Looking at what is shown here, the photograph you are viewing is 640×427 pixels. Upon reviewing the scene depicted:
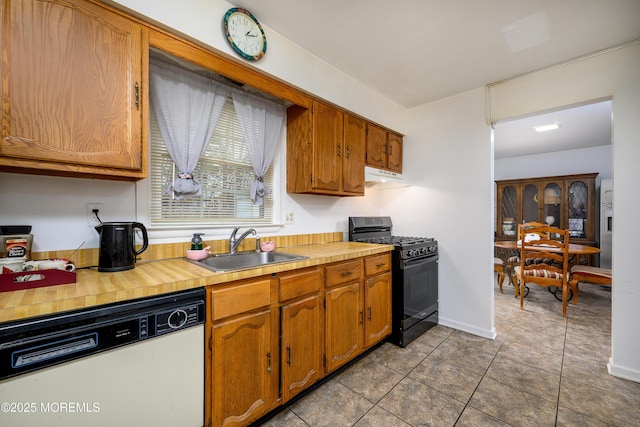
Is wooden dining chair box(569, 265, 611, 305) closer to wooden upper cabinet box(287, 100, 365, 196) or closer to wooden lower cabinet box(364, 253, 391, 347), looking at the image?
wooden lower cabinet box(364, 253, 391, 347)

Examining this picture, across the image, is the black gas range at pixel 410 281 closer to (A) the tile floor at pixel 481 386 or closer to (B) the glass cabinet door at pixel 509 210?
(A) the tile floor at pixel 481 386

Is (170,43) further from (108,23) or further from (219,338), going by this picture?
(219,338)

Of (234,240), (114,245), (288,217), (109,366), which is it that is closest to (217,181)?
(234,240)

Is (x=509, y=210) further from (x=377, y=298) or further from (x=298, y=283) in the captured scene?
(x=298, y=283)

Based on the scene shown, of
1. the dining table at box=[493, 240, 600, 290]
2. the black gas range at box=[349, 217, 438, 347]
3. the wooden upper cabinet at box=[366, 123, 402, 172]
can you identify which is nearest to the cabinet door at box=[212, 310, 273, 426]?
the black gas range at box=[349, 217, 438, 347]

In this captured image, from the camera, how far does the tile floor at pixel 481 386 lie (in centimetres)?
158

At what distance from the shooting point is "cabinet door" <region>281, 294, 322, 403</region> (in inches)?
62.0

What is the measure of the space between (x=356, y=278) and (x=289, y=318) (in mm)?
683

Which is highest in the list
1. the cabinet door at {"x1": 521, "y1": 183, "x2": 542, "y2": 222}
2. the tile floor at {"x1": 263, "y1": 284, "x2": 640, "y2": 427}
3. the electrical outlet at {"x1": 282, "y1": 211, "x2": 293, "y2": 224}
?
the cabinet door at {"x1": 521, "y1": 183, "x2": 542, "y2": 222}

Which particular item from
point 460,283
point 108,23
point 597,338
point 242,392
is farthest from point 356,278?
point 597,338

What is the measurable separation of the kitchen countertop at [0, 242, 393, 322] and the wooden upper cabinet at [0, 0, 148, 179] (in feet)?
1.64

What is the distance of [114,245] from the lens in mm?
1313

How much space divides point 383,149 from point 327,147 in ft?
2.98

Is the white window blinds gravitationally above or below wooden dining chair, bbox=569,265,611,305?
above
